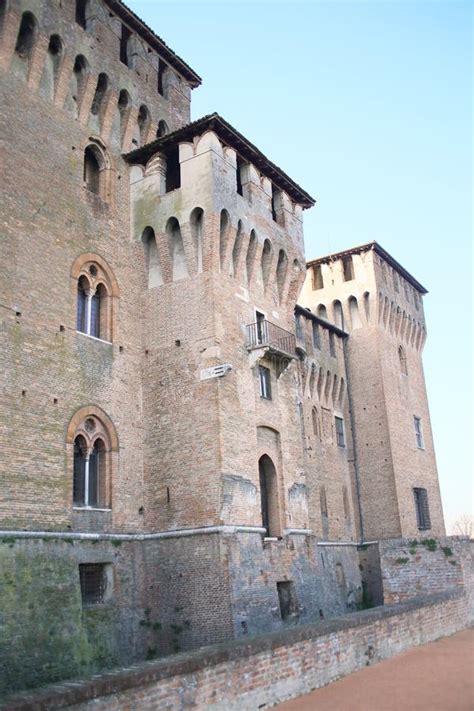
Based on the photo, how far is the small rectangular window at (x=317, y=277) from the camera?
3461 cm

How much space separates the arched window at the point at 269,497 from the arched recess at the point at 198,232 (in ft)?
19.9

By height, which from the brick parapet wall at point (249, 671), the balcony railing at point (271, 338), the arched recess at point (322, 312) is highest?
the arched recess at point (322, 312)

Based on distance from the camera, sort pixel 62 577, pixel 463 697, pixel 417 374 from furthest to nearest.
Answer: pixel 417 374 < pixel 62 577 < pixel 463 697

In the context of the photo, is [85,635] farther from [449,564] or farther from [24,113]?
[24,113]

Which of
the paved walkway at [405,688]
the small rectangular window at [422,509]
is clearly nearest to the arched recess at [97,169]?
the paved walkway at [405,688]

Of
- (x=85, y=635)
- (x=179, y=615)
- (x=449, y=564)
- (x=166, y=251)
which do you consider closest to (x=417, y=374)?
(x=449, y=564)

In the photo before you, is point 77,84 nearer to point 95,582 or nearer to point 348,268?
point 95,582

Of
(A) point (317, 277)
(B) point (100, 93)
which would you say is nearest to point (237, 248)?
(B) point (100, 93)

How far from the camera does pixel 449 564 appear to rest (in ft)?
67.0

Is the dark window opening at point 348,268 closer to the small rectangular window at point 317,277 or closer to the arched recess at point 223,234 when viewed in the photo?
the small rectangular window at point 317,277

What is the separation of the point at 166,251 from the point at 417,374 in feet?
66.4

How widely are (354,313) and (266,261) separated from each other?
40.3 ft

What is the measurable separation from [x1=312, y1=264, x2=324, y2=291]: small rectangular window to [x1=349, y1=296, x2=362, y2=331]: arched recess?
6.36 ft

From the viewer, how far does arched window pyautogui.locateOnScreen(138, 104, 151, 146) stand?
21688mm
